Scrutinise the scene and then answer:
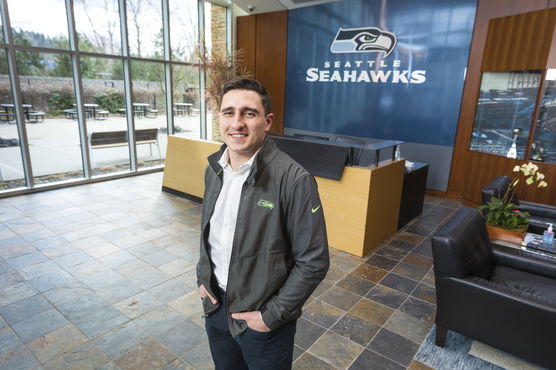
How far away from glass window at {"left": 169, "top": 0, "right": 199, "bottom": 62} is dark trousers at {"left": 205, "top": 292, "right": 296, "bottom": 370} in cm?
751

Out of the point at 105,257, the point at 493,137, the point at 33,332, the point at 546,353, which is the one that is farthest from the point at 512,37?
the point at 33,332

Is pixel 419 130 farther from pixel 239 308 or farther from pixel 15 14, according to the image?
pixel 15 14

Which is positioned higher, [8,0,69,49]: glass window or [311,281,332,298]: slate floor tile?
[8,0,69,49]: glass window

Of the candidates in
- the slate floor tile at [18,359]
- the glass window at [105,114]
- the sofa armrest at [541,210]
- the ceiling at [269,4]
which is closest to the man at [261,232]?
the slate floor tile at [18,359]

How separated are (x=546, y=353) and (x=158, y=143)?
7530 millimetres

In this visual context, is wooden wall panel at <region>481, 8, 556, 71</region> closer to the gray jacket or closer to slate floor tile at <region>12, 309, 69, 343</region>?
the gray jacket

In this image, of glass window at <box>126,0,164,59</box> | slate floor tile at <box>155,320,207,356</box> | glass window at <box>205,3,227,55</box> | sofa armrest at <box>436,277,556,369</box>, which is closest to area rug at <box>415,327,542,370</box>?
sofa armrest at <box>436,277,556,369</box>

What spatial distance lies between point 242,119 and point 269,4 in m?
7.85

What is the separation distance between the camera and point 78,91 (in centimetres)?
623

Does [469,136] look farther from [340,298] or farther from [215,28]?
[215,28]

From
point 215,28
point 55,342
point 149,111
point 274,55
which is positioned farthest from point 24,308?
point 215,28

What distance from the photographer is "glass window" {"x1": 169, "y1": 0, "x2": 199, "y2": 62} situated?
25.2 feet

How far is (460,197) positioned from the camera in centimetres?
638

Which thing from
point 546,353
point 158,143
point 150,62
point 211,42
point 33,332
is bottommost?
point 33,332
